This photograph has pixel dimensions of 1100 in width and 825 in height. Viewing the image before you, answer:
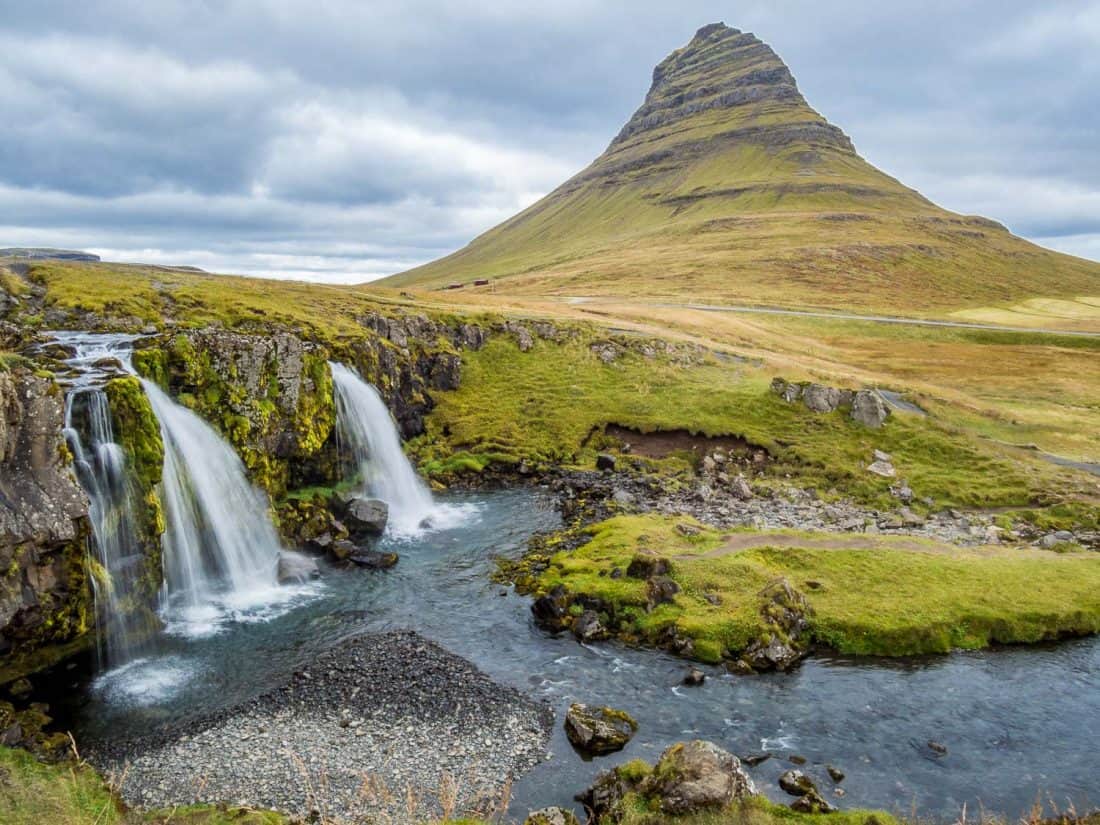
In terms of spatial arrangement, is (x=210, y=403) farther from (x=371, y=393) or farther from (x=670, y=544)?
(x=670, y=544)

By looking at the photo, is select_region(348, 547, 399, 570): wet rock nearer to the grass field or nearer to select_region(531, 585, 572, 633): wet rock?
the grass field

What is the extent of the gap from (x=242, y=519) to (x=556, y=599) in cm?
1792

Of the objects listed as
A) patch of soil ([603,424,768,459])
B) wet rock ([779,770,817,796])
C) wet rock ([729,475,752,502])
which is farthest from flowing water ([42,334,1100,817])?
patch of soil ([603,424,768,459])

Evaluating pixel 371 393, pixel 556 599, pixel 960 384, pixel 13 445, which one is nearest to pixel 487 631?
pixel 556 599

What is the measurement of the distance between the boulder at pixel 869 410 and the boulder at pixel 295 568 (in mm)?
44441

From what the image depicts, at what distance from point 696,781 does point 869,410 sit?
45101 millimetres

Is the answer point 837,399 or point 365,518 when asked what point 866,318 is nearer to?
point 837,399

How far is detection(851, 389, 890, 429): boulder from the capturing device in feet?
179

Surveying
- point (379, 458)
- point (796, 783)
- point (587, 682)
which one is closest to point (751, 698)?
point (796, 783)

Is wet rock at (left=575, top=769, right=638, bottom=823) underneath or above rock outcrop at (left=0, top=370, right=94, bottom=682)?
underneath

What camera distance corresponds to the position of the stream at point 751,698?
65.0 ft

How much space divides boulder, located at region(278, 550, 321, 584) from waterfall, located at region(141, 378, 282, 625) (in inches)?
16.6

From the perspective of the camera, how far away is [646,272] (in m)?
170

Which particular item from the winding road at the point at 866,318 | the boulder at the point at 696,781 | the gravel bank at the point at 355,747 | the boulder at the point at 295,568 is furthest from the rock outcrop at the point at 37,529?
the winding road at the point at 866,318
